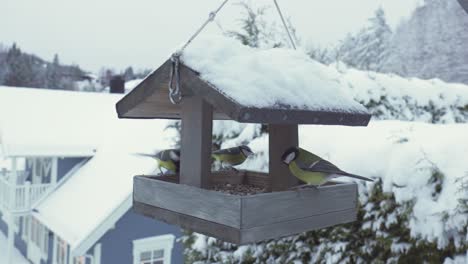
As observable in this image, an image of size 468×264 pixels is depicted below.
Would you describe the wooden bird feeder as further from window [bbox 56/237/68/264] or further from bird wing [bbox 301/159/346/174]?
window [bbox 56/237/68/264]

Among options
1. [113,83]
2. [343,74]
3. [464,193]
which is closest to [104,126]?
[113,83]

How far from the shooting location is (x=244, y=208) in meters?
1.40

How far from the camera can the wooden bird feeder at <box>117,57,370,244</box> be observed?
143 cm

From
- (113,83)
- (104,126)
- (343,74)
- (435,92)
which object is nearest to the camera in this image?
(343,74)

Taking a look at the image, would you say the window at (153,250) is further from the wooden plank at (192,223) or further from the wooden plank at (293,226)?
the wooden plank at (293,226)

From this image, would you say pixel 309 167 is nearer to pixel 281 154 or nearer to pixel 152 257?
pixel 281 154

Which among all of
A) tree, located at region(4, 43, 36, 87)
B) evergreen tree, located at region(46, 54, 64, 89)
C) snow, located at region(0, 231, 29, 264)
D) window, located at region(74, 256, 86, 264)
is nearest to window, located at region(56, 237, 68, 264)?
window, located at region(74, 256, 86, 264)

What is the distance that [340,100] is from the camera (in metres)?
1.75

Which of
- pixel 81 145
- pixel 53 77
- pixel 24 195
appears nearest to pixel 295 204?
pixel 81 145

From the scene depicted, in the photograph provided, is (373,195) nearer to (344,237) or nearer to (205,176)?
(344,237)

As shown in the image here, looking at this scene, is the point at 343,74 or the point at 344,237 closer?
the point at 344,237

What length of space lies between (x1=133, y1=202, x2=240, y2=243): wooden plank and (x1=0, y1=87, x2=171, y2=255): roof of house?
4.55 m

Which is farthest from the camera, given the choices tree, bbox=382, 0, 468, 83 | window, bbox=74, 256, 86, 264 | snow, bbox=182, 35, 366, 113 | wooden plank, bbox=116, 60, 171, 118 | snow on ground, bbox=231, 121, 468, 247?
tree, bbox=382, 0, 468, 83

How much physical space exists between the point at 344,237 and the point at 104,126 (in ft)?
28.6
